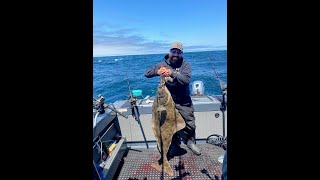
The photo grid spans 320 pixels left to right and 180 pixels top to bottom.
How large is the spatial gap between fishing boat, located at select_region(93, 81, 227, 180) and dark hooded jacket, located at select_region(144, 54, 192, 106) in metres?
0.81

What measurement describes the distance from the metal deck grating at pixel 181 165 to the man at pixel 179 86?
248 millimetres

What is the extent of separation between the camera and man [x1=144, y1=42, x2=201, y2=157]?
443cm

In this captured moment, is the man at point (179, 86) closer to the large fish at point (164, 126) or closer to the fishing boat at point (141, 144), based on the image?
the fishing boat at point (141, 144)

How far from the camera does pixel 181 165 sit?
452 cm

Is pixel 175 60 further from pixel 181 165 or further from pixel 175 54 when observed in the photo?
pixel 181 165

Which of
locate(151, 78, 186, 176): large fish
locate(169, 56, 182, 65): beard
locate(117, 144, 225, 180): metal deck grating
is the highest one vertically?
locate(169, 56, 182, 65): beard

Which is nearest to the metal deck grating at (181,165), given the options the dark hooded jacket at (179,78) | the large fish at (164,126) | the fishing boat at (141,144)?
the fishing boat at (141,144)

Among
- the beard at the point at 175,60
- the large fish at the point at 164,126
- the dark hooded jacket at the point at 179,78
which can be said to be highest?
the beard at the point at 175,60

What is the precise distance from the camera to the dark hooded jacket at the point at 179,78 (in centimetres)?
429

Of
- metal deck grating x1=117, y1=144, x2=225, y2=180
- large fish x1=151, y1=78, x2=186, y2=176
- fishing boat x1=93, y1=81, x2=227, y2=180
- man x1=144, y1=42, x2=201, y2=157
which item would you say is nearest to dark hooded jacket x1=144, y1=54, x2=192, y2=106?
man x1=144, y1=42, x2=201, y2=157

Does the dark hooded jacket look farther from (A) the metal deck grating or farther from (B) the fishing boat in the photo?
(A) the metal deck grating
